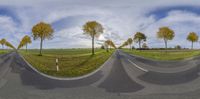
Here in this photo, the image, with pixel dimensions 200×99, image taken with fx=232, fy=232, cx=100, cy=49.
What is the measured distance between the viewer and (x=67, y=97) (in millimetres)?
7250

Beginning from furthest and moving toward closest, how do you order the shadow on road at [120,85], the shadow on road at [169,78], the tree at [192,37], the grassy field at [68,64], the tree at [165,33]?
the tree at [192,37] → the tree at [165,33] → the grassy field at [68,64] → the shadow on road at [169,78] → the shadow on road at [120,85]

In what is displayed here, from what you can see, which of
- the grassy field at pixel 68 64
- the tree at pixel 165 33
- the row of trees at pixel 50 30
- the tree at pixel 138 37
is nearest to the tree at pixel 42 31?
the row of trees at pixel 50 30

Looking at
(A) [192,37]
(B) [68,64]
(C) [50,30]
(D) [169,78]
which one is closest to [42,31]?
(C) [50,30]

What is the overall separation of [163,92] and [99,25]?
155 feet

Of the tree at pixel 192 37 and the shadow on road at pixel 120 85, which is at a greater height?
the tree at pixel 192 37

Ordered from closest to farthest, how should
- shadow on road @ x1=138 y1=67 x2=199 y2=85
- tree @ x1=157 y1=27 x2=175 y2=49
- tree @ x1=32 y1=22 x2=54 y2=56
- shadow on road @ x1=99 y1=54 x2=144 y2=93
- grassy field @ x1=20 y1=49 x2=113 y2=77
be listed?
shadow on road @ x1=99 y1=54 x2=144 y2=93 → shadow on road @ x1=138 y1=67 x2=199 y2=85 → grassy field @ x1=20 y1=49 x2=113 y2=77 → tree @ x1=32 y1=22 x2=54 y2=56 → tree @ x1=157 y1=27 x2=175 y2=49

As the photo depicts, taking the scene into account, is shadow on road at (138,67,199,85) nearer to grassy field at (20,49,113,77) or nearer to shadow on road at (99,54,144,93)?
shadow on road at (99,54,144,93)

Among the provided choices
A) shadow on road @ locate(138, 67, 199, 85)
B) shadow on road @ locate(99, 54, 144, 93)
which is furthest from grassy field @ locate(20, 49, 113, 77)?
shadow on road @ locate(138, 67, 199, 85)

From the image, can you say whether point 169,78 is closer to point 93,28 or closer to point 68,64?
point 68,64

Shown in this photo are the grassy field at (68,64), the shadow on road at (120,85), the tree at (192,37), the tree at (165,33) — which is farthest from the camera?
the tree at (192,37)

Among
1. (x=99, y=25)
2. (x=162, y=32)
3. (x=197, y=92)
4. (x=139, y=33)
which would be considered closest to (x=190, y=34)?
(x=139, y=33)

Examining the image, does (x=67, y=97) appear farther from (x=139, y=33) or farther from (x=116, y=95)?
(x=139, y=33)

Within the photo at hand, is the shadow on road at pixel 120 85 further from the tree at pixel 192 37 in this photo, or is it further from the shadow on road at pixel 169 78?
the tree at pixel 192 37

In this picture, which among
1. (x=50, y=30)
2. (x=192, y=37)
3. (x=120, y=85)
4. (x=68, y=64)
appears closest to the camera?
(x=120, y=85)
